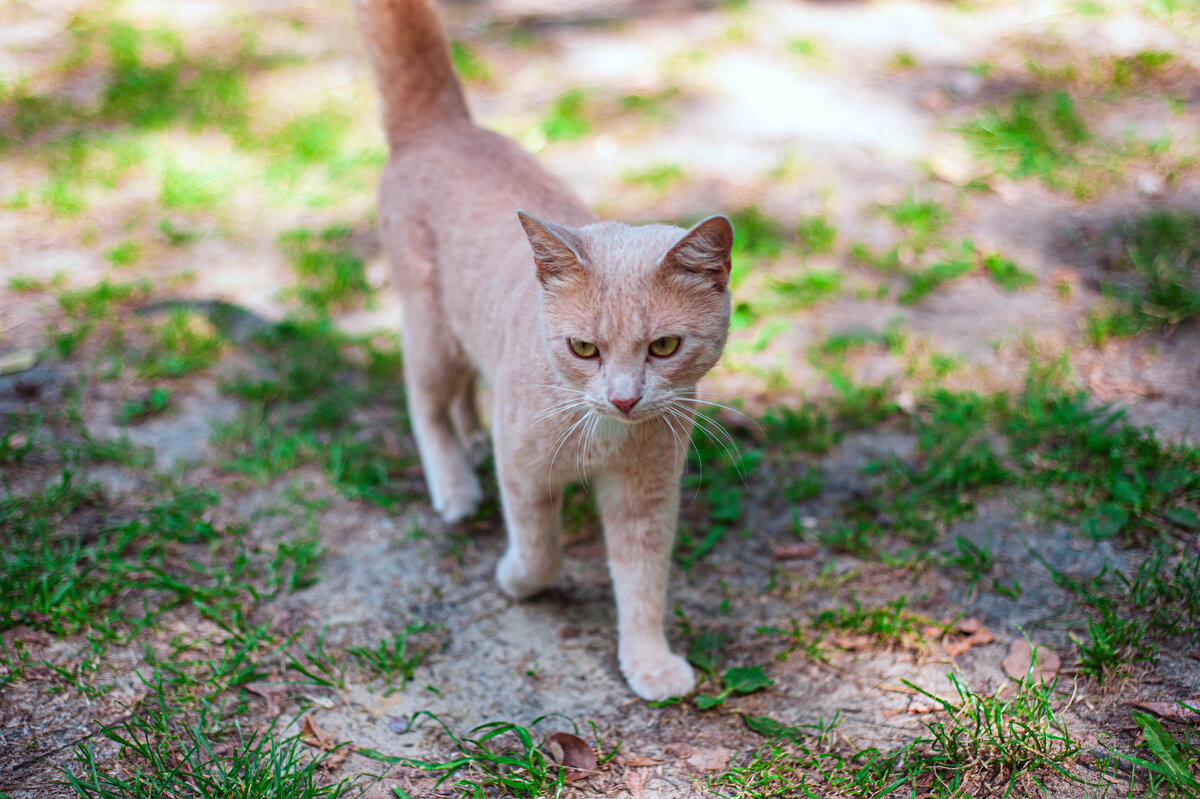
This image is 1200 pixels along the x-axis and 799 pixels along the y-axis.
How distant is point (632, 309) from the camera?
6.31 ft

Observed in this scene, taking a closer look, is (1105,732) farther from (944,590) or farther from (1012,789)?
(944,590)

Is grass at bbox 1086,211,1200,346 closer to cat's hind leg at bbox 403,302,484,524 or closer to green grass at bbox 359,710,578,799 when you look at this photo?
cat's hind leg at bbox 403,302,484,524

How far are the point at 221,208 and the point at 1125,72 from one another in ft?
17.3

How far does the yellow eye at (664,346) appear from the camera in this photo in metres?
1.97

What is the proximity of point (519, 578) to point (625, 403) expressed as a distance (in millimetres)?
825

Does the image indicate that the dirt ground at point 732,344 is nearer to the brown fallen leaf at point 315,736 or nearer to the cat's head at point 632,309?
the brown fallen leaf at point 315,736

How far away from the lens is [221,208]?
4461 mm

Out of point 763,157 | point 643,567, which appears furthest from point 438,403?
point 763,157

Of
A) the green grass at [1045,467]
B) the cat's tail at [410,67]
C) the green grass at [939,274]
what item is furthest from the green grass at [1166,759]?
the cat's tail at [410,67]

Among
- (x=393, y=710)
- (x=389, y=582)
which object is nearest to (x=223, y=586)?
(x=389, y=582)

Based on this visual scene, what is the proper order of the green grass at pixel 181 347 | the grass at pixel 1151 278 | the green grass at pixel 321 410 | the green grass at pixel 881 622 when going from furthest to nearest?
the green grass at pixel 181 347 < the grass at pixel 1151 278 < the green grass at pixel 321 410 < the green grass at pixel 881 622

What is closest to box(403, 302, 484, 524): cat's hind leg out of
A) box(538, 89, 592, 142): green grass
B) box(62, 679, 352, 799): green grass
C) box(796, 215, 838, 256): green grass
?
box(62, 679, 352, 799): green grass

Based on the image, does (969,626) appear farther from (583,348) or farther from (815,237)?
(815,237)

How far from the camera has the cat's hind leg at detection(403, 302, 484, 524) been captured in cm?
288
